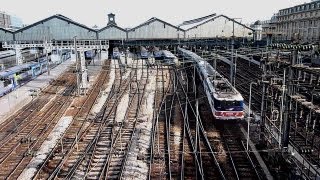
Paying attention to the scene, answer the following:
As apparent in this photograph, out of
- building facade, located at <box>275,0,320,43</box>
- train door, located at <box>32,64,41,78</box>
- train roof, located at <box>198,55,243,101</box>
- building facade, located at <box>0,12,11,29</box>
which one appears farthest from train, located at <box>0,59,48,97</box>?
building facade, located at <box>0,12,11,29</box>

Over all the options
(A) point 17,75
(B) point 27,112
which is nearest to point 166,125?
(B) point 27,112

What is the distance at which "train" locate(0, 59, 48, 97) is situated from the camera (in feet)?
126

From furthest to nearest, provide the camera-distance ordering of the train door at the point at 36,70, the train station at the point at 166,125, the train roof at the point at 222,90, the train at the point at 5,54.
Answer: the train at the point at 5,54, the train door at the point at 36,70, the train roof at the point at 222,90, the train station at the point at 166,125

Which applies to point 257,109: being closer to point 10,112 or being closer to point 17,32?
point 10,112

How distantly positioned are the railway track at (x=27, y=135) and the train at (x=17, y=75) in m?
5.98

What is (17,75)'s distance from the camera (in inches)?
1727

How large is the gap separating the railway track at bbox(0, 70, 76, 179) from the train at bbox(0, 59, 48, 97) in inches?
235

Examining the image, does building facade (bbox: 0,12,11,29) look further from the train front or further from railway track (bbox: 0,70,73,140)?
the train front

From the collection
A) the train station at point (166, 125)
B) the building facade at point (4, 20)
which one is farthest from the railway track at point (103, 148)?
the building facade at point (4, 20)

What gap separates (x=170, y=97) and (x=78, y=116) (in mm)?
10703

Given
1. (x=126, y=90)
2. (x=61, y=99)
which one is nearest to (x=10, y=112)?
(x=61, y=99)

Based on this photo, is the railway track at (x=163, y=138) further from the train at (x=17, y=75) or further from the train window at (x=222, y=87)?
the train at (x=17, y=75)

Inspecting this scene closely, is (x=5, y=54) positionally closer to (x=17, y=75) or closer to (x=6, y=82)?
(x=17, y=75)

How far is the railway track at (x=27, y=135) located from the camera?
19516 mm
